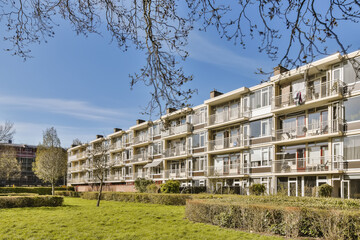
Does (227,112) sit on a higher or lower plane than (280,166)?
higher

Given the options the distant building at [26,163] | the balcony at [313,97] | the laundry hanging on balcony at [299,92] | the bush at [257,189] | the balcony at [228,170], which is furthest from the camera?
the distant building at [26,163]

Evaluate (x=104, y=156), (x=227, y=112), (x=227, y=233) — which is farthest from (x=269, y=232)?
(x=227, y=112)

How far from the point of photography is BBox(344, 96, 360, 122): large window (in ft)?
77.0

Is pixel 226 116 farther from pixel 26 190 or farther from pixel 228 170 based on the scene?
pixel 26 190

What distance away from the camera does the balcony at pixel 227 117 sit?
31.9 metres

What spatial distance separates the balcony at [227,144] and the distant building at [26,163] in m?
69.5

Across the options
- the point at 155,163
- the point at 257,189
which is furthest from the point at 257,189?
the point at 155,163

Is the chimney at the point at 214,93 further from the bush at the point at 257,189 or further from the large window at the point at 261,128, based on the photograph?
the bush at the point at 257,189

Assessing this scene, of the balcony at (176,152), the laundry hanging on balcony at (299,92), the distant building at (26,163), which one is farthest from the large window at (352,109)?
the distant building at (26,163)

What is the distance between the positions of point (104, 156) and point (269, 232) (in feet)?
66.6

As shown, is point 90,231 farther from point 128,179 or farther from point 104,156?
point 128,179

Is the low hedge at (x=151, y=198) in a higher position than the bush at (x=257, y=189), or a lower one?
lower

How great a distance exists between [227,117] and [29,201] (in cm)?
1934

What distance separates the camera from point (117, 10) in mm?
7152
